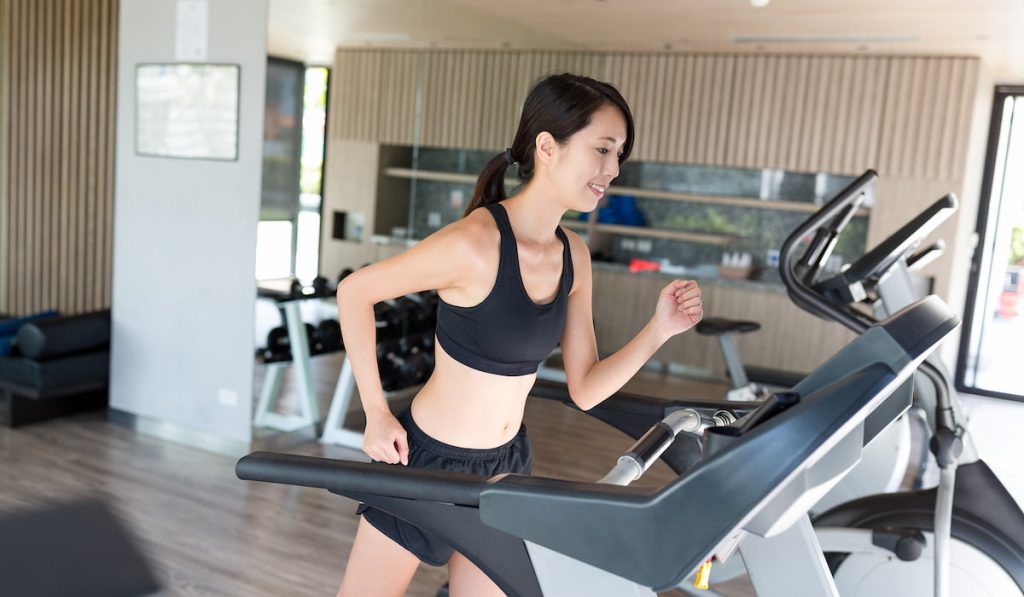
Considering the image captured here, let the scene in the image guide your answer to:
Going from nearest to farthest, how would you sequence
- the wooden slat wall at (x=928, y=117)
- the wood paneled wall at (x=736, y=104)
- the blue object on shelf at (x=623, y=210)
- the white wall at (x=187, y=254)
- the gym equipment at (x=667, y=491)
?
the gym equipment at (x=667, y=491) < the white wall at (x=187, y=254) < the wood paneled wall at (x=736, y=104) < the wooden slat wall at (x=928, y=117) < the blue object on shelf at (x=623, y=210)

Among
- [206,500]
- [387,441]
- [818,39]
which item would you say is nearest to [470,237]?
[387,441]

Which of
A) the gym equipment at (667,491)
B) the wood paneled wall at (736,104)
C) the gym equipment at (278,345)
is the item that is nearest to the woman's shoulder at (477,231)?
the gym equipment at (667,491)

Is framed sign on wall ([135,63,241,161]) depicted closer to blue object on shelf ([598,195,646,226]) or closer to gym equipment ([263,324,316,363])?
gym equipment ([263,324,316,363])

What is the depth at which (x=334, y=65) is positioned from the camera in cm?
472

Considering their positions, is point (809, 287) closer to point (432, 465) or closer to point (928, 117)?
Result: point (432, 465)

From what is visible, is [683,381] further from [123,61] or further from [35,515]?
[35,515]

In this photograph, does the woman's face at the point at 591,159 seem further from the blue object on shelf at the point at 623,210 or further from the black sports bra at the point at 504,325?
the blue object on shelf at the point at 623,210

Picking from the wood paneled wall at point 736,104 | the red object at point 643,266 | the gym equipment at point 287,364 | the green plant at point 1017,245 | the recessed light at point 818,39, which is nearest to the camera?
the gym equipment at point 287,364

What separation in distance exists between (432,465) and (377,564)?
0.68ft

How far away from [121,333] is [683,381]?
4117 mm

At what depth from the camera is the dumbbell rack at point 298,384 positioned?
4.59 m

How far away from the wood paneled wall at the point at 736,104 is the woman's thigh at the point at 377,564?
3489mm

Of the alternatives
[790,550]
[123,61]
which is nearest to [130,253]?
[123,61]

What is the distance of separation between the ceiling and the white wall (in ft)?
1.13
